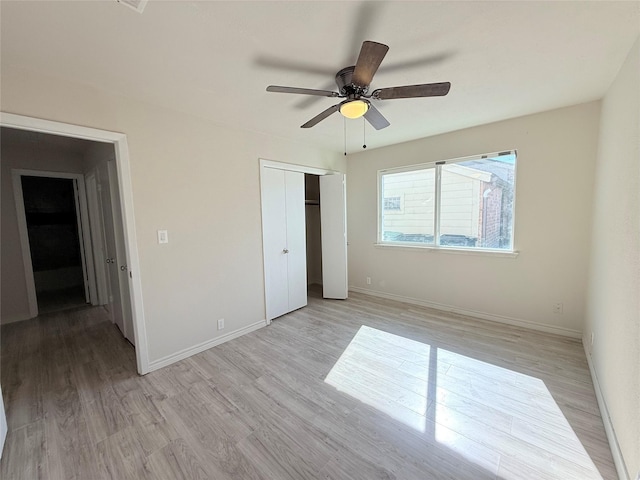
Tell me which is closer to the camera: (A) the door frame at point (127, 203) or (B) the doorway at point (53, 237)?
(A) the door frame at point (127, 203)

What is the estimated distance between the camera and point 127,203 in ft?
7.51

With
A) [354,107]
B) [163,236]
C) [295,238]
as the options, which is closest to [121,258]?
[163,236]

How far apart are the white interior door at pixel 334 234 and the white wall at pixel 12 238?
416 cm

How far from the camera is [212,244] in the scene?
2.90 metres

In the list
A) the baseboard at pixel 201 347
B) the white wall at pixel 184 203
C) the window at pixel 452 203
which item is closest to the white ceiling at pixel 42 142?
the white wall at pixel 184 203

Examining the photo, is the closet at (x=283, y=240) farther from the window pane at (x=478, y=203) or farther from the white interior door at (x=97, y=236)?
the white interior door at (x=97, y=236)

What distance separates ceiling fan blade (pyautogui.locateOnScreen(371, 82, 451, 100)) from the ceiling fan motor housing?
0.32 feet

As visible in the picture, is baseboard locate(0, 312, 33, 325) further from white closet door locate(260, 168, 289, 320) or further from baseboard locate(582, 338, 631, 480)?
baseboard locate(582, 338, 631, 480)

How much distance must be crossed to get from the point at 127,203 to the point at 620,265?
12.3 ft

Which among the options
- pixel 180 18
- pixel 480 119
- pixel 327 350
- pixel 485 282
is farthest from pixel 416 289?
pixel 180 18

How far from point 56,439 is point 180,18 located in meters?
2.73

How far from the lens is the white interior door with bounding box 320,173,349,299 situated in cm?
420

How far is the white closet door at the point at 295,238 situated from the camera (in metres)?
3.78

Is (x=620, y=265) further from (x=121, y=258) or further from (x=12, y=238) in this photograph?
(x=12, y=238)
